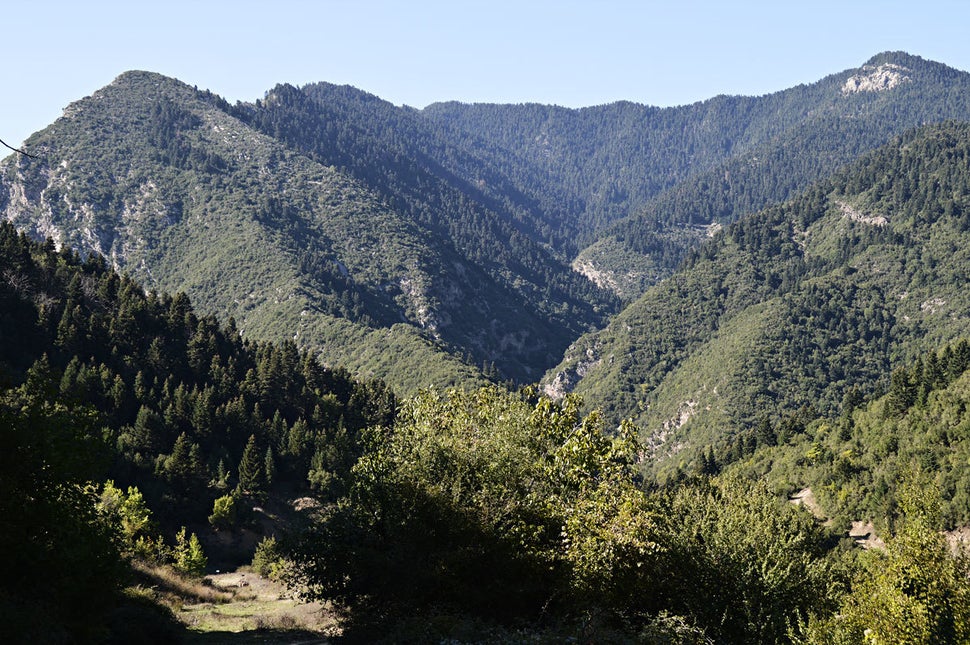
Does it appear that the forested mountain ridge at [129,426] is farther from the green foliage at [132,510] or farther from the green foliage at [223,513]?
the green foliage at [132,510]

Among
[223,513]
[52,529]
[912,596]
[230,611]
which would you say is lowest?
[223,513]

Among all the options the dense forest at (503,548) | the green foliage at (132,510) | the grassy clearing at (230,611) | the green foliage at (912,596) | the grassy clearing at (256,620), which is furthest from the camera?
the green foliage at (132,510)

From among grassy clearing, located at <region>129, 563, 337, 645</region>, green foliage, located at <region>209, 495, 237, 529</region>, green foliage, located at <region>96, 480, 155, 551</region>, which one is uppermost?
grassy clearing, located at <region>129, 563, 337, 645</region>

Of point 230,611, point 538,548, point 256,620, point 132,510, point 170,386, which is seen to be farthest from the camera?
point 170,386

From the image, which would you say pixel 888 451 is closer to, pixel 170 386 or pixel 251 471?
pixel 251 471

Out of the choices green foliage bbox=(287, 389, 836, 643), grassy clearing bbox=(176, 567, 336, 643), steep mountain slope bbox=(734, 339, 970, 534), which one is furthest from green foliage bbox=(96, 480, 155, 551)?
steep mountain slope bbox=(734, 339, 970, 534)

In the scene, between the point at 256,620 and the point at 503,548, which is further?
the point at 256,620

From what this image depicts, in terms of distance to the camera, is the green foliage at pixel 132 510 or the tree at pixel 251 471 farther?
the tree at pixel 251 471

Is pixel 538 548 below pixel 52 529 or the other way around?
below

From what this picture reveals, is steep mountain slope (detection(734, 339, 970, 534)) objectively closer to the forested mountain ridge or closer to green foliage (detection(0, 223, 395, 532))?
green foliage (detection(0, 223, 395, 532))

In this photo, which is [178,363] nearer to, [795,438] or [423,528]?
[423,528]

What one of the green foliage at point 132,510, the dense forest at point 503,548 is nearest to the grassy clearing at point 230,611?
the dense forest at point 503,548

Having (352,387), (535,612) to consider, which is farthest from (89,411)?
(352,387)

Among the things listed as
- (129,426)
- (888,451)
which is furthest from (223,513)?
(888,451)
